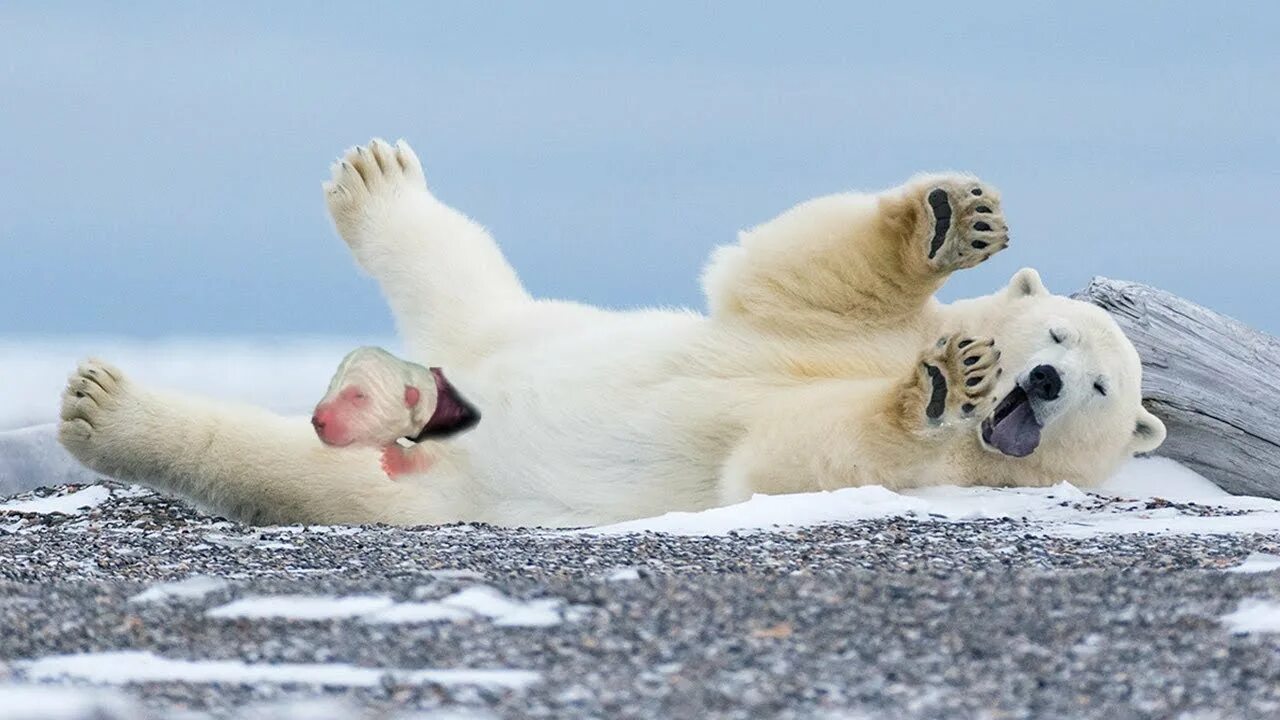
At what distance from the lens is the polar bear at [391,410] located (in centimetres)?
557

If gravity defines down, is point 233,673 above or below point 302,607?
below

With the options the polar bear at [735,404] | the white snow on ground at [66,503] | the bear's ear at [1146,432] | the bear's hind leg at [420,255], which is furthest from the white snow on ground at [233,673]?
the white snow on ground at [66,503]

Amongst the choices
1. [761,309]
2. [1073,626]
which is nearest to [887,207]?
[761,309]

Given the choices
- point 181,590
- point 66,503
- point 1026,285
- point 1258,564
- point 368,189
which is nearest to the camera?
point 181,590

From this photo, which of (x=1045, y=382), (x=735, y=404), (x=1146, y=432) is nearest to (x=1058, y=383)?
(x=1045, y=382)

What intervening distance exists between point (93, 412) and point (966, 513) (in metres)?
3.43

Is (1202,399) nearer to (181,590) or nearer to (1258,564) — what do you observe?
(1258,564)

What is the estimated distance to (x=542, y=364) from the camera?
6125mm

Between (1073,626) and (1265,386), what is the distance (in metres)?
4.90

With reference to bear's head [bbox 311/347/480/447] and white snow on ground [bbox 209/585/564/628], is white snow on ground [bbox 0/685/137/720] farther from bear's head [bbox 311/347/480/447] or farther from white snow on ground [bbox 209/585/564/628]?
bear's head [bbox 311/347/480/447]

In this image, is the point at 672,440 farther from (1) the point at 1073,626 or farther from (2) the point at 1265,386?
(2) the point at 1265,386

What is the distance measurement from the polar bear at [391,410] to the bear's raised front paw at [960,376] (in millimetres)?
1933

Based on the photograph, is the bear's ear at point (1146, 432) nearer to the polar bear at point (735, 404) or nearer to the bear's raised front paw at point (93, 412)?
the polar bear at point (735, 404)

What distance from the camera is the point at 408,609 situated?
3129 mm
